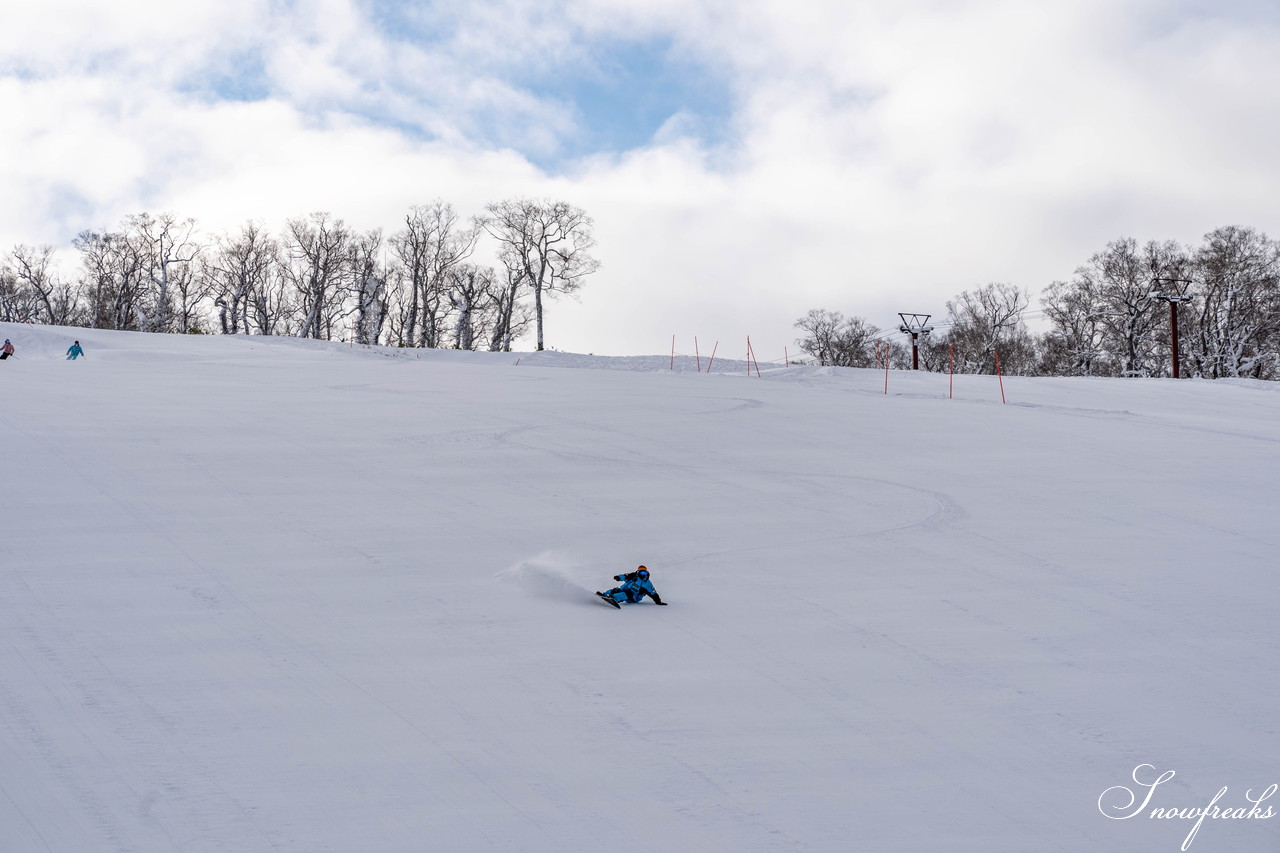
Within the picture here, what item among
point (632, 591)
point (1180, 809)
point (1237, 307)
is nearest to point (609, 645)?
point (632, 591)

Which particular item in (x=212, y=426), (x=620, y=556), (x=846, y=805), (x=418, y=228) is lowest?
(x=846, y=805)

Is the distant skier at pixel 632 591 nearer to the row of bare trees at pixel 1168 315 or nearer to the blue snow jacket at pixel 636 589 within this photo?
the blue snow jacket at pixel 636 589

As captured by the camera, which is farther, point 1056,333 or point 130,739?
point 1056,333

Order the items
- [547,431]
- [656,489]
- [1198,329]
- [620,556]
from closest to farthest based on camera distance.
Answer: [620,556], [656,489], [547,431], [1198,329]

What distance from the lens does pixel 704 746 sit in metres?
5.35

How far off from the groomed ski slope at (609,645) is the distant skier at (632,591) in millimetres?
130

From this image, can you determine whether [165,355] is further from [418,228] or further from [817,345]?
[817,345]

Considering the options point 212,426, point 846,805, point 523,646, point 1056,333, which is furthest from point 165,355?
point 1056,333

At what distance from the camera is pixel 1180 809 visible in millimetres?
4953

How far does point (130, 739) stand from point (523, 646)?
92.9 inches

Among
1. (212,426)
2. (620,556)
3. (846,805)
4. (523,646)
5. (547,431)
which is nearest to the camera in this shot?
(846,805)

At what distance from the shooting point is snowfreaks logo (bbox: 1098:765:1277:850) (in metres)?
4.89

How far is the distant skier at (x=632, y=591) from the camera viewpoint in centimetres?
731

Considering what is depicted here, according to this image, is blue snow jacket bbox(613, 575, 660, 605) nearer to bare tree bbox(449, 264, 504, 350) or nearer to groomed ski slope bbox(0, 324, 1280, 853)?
groomed ski slope bbox(0, 324, 1280, 853)
